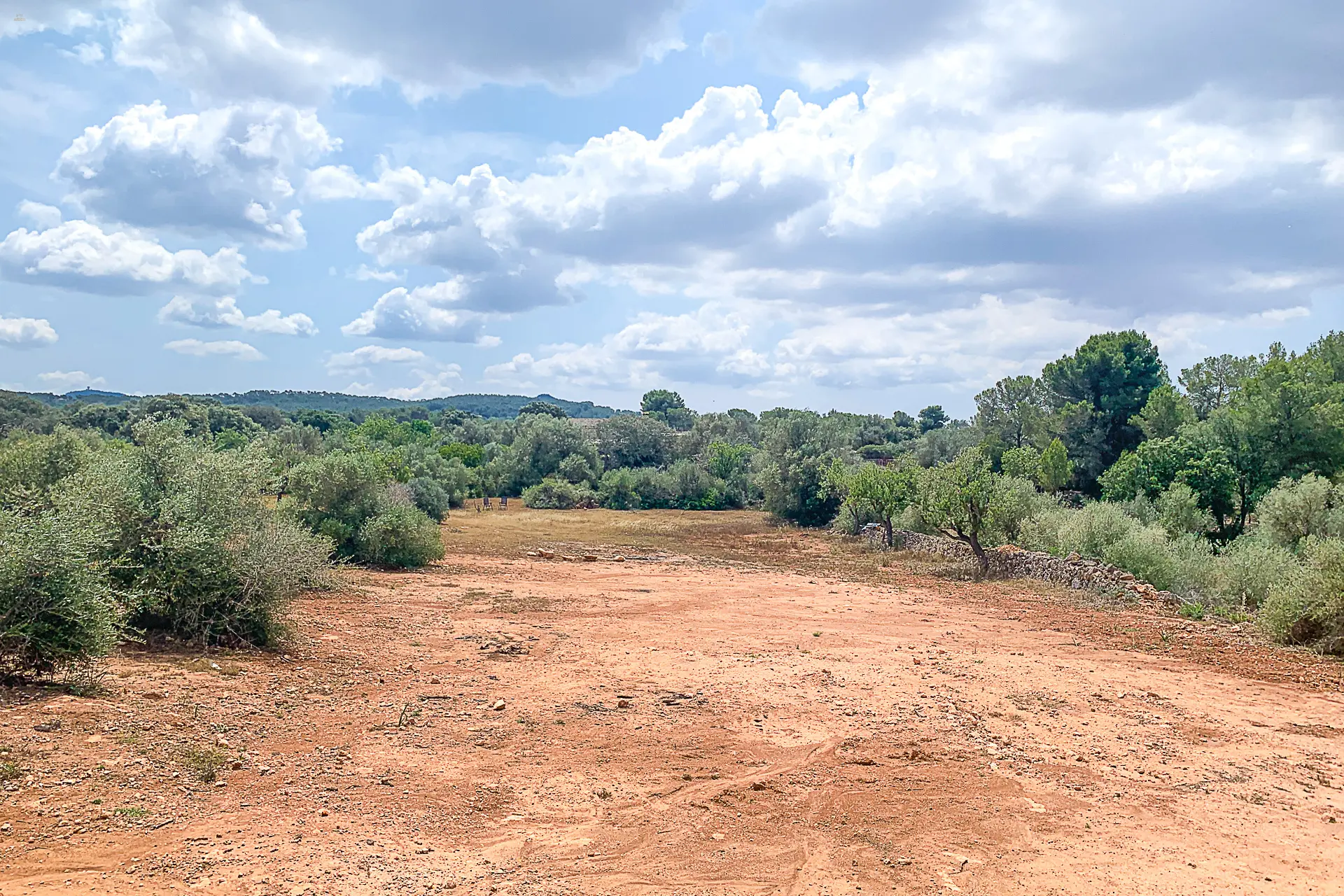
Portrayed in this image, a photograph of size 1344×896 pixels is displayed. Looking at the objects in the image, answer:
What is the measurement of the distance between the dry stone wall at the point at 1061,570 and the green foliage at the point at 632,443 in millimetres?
37581

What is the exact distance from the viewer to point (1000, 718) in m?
9.20

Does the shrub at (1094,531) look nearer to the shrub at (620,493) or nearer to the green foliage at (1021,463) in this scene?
the green foliage at (1021,463)

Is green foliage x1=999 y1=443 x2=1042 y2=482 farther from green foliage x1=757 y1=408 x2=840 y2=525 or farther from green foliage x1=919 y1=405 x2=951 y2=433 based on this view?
green foliage x1=919 y1=405 x2=951 y2=433

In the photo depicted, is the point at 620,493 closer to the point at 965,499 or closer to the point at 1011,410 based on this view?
the point at 1011,410

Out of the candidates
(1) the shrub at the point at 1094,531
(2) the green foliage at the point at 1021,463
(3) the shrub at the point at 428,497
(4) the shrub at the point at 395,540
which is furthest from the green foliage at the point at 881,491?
(3) the shrub at the point at 428,497

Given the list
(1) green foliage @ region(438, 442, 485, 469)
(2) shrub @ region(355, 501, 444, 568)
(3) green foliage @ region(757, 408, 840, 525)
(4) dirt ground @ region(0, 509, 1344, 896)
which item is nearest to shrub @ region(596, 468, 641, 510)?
(3) green foliage @ region(757, 408, 840, 525)

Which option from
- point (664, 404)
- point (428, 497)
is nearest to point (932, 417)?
point (664, 404)

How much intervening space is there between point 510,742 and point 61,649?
426 centimetres

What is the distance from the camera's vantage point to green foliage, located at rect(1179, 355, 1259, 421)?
120 ft

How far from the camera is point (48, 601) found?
24.9ft

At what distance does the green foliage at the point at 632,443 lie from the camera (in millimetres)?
62719

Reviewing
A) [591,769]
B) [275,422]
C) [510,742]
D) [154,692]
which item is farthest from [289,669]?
[275,422]

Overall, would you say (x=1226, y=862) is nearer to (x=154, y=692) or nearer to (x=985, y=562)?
(x=154, y=692)

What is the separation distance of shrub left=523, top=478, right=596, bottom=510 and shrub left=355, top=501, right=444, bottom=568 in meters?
26.4
